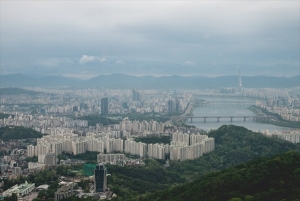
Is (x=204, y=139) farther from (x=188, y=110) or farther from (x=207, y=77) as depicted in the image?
(x=207, y=77)

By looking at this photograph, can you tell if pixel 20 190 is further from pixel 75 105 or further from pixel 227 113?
pixel 75 105

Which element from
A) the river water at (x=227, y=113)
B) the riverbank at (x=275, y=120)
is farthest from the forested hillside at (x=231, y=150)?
the riverbank at (x=275, y=120)

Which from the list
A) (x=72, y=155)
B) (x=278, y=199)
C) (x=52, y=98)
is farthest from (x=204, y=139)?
Answer: (x=52, y=98)

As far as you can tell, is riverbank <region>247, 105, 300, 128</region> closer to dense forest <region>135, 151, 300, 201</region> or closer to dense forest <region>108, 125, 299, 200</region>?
dense forest <region>108, 125, 299, 200</region>

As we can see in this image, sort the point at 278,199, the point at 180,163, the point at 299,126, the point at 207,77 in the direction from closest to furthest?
the point at 278,199 < the point at 180,163 < the point at 299,126 < the point at 207,77

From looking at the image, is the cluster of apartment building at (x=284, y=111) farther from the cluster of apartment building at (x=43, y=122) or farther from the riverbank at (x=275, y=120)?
the cluster of apartment building at (x=43, y=122)

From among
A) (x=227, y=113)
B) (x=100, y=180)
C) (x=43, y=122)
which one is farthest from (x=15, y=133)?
(x=227, y=113)
